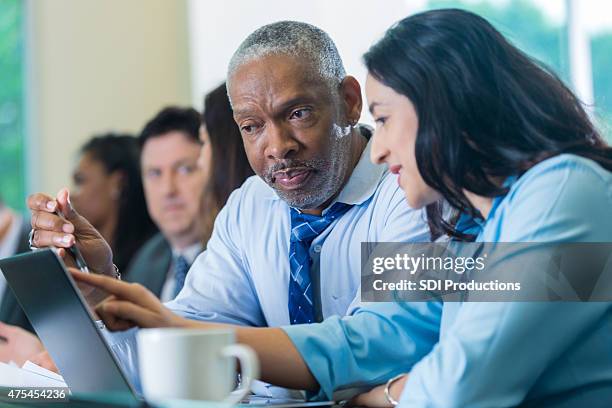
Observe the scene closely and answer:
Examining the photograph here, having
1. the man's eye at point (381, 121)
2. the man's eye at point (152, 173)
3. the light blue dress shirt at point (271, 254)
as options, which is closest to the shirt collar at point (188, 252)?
the man's eye at point (152, 173)

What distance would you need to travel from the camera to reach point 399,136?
43.6 inches

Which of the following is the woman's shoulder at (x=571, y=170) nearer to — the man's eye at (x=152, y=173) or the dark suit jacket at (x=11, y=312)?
the dark suit jacket at (x=11, y=312)

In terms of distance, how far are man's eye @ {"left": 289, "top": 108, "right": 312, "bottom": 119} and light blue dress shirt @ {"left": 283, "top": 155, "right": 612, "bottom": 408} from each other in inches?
16.3

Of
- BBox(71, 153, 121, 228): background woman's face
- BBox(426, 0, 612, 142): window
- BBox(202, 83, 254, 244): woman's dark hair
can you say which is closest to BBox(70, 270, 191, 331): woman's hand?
BBox(202, 83, 254, 244): woman's dark hair

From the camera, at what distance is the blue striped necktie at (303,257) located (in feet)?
4.75

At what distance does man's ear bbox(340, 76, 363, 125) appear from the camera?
1.44 m

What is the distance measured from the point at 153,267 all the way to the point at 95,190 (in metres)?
0.73

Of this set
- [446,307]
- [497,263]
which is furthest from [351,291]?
[497,263]

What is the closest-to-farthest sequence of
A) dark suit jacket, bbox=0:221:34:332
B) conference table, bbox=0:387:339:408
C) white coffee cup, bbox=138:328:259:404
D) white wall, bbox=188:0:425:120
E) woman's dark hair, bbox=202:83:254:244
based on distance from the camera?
white coffee cup, bbox=138:328:259:404 < conference table, bbox=0:387:339:408 < woman's dark hair, bbox=202:83:254:244 < white wall, bbox=188:0:425:120 < dark suit jacket, bbox=0:221:34:332

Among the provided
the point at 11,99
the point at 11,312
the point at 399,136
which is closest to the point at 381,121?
the point at 399,136

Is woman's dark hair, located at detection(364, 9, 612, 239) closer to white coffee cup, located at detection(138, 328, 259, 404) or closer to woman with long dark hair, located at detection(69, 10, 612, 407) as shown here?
woman with long dark hair, located at detection(69, 10, 612, 407)

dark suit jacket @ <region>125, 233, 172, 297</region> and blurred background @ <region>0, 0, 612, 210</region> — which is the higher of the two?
blurred background @ <region>0, 0, 612, 210</region>

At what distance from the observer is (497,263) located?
3.39 ft

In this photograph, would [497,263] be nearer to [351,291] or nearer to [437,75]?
[437,75]
